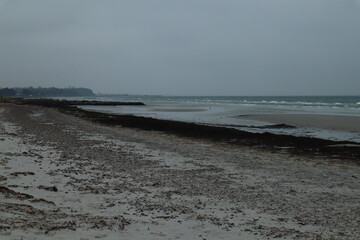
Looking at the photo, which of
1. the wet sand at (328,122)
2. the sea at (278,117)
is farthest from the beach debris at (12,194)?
the wet sand at (328,122)

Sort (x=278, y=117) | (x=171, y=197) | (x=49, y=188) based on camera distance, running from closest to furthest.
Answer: (x=171, y=197)
(x=49, y=188)
(x=278, y=117)

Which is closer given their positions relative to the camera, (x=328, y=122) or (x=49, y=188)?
(x=49, y=188)

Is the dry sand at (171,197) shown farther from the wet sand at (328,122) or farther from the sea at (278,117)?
the wet sand at (328,122)

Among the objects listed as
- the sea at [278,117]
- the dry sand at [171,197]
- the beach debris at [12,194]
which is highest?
the sea at [278,117]

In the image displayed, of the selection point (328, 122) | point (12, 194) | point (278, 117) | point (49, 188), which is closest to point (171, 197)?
point (49, 188)

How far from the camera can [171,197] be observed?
7.00 meters

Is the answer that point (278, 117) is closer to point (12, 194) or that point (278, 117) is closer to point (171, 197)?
point (171, 197)

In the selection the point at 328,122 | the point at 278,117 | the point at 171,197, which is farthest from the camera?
the point at 278,117

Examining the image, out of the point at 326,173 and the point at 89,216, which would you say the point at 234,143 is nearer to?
the point at 326,173

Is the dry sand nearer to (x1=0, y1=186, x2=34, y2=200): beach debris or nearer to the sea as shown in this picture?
(x1=0, y1=186, x2=34, y2=200): beach debris

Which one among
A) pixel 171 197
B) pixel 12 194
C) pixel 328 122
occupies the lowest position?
pixel 171 197

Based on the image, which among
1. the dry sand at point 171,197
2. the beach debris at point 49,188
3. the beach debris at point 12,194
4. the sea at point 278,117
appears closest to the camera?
the dry sand at point 171,197

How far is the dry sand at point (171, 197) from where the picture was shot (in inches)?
200

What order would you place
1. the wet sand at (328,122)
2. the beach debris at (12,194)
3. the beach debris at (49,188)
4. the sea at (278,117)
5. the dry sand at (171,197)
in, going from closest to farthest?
1. the dry sand at (171,197)
2. the beach debris at (12,194)
3. the beach debris at (49,188)
4. the sea at (278,117)
5. the wet sand at (328,122)
